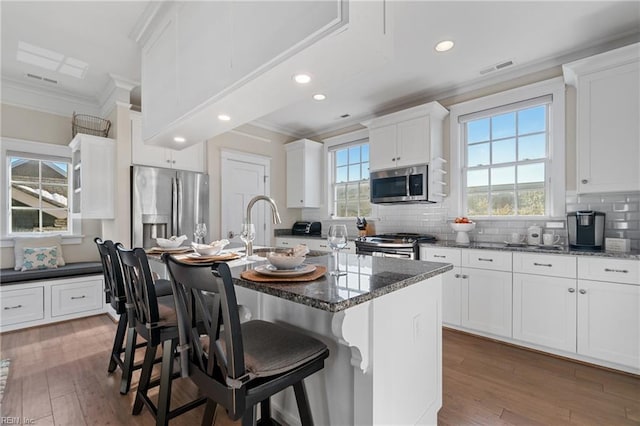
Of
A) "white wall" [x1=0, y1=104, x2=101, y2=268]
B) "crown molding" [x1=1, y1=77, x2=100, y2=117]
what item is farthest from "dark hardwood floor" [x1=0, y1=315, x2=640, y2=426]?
"crown molding" [x1=1, y1=77, x2=100, y2=117]

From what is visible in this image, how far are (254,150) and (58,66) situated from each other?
246 centimetres

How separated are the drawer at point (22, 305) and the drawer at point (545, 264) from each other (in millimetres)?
4874

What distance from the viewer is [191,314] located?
3.87 ft

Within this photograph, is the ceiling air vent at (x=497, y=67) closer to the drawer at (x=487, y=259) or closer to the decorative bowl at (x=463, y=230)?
the decorative bowl at (x=463, y=230)

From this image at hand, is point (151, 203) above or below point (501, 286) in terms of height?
above

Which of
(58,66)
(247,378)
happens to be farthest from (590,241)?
(58,66)

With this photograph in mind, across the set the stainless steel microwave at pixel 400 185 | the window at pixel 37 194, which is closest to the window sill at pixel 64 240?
the window at pixel 37 194

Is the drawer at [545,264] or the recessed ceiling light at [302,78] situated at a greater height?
the recessed ceiling light at [302,78]

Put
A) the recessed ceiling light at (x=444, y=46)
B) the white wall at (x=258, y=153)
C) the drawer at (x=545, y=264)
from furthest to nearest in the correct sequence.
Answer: the white wall at (x=258, y=153) → the recessed ceiling light at (x=444, y=46) → the drawer at (x=545, y=264)

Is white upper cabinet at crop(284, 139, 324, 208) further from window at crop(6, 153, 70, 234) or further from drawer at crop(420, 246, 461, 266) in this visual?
window at crop(6, 153, 70, 234)

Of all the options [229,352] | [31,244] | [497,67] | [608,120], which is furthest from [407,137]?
[31,244]

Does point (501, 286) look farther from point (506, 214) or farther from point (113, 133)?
point (113, 133)

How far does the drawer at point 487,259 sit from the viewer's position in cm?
284

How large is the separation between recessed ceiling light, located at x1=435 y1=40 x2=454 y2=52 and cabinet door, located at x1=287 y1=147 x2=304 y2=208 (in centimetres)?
269
